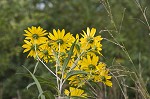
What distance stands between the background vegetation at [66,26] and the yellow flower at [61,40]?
235cm

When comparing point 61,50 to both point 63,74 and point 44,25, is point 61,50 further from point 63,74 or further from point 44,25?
point 44,25

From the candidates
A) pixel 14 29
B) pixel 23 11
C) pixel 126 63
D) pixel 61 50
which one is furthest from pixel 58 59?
pixel 23 11

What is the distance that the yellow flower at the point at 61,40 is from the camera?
1.68 meters

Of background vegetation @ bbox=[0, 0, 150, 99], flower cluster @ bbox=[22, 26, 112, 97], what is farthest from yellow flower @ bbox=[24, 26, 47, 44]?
background vegetation @ bbox=[0, 0, 150, 99]

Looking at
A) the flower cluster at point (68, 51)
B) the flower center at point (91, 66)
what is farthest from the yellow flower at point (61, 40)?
the flower center at point (91, 66)

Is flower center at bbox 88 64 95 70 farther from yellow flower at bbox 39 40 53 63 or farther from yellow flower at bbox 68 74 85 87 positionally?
yellow flower at bbox 39 40 53 63

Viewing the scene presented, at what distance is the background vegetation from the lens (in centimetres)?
428

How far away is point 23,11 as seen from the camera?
16.2 ft

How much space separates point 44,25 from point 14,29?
1.13 ft

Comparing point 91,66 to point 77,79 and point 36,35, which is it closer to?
point 77,79

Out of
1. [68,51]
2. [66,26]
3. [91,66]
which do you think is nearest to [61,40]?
[68,51]

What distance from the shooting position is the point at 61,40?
168cm

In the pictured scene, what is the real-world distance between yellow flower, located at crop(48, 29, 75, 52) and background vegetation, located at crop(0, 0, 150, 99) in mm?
2347

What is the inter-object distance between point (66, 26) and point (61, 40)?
122 inches
